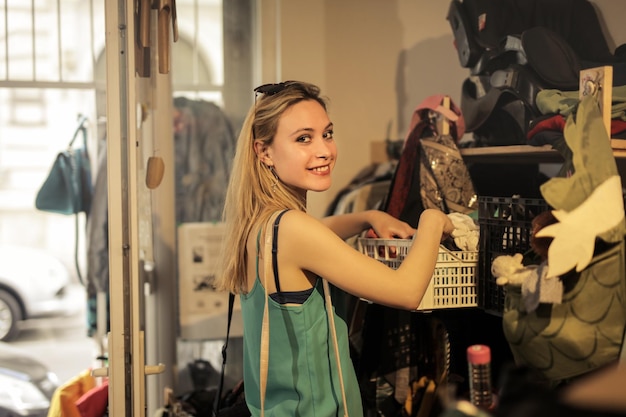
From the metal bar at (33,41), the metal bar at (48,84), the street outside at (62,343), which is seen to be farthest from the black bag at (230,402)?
the metal bar at (33,41)

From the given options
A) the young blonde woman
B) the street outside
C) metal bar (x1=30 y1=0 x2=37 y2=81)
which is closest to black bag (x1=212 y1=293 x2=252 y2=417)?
the young blonde woman

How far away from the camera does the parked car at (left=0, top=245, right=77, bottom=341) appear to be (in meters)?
3.22

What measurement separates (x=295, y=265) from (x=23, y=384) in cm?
193

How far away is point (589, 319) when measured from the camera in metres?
1.53

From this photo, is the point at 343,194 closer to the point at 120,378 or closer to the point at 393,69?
the point at 393,69

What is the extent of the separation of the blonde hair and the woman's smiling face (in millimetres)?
24

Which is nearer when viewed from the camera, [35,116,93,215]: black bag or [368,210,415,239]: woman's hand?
[368,210,415,239]: woman's hand

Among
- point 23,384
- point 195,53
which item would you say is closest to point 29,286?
point 23,384

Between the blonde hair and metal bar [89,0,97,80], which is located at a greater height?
metal bar [89,0,97,80]

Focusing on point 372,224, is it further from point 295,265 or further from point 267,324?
point 267,324

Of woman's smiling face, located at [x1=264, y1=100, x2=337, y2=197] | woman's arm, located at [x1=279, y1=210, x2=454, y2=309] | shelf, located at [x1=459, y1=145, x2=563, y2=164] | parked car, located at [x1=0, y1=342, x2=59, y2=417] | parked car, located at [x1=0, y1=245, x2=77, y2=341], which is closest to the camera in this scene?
woman's arm, located at [x1=279, y1=210, x2=454, y2=309]

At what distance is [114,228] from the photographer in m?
1.83

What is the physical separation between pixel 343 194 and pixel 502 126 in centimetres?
96

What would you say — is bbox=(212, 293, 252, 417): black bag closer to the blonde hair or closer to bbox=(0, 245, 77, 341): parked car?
the blonde hair
